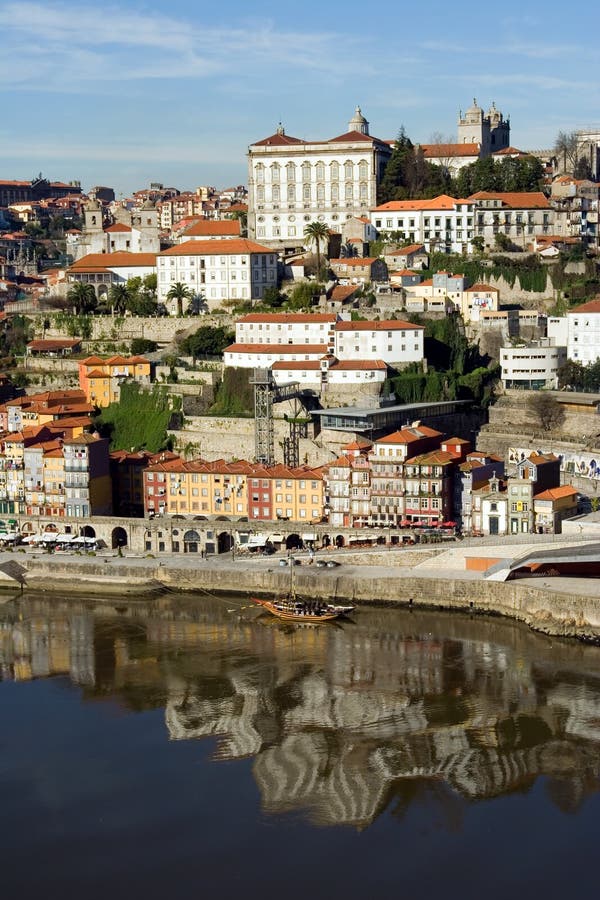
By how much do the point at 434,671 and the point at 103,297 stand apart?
75.2 ft

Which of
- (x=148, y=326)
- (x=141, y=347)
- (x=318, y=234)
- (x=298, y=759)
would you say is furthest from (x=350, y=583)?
(x=318, y=234)

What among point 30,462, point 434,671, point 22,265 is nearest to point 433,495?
point 434,671

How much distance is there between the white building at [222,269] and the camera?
134 ft

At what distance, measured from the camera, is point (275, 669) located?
23922mm

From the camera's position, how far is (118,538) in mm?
32594

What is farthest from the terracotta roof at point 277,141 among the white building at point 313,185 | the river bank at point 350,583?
the river bank at point 350,583

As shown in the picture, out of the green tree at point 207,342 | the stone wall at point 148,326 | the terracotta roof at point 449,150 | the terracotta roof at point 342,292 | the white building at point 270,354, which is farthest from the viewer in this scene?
the terracotta roof at point 449,150

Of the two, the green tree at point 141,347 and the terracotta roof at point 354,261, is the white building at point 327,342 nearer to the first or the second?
the green tree at point 141,347

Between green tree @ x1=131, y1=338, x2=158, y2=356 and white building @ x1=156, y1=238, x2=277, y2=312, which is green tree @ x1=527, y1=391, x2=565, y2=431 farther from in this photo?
green tree @ x1=131, y1=338, x2=158, y2=356

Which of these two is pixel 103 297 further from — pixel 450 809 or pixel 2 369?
pixel 450 809

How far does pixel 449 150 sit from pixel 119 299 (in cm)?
1349

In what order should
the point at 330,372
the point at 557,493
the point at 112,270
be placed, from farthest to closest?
the point at 112,270 → the point at 330,372 → the point at 557,493

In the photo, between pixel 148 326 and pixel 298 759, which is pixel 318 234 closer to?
pixel 148 326

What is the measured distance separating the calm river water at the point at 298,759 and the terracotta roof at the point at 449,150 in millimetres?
24434
